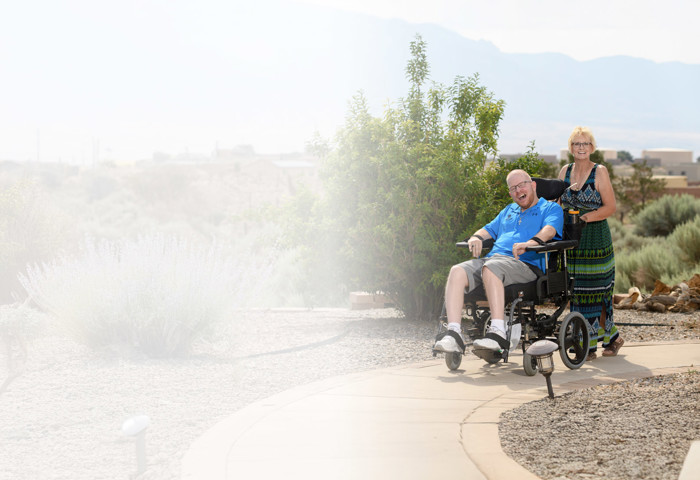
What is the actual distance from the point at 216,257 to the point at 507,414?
10.4 ft

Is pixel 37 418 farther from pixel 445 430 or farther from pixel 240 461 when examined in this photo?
pixel 445 430

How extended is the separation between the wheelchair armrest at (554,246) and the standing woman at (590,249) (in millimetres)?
435

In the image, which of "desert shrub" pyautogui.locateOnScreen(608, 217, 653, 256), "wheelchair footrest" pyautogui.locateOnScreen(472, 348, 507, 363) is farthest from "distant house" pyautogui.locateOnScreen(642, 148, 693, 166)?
"wheelchair footrest" pyautogui.locateOnScreen(472, 348, 507, 363)

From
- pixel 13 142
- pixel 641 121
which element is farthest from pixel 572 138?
pixel 641 121

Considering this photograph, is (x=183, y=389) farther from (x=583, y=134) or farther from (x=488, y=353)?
(x=583, y=134)

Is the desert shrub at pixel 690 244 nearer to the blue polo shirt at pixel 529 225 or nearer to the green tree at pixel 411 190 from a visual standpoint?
the green tree at pixel 411 190

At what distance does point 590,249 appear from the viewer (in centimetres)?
550

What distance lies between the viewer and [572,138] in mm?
5426

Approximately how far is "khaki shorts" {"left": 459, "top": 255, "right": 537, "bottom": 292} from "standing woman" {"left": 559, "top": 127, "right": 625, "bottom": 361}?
583mm

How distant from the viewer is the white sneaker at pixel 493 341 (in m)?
4.73

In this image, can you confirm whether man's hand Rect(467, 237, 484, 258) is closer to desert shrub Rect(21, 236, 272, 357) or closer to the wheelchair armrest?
the wheelchair armrest

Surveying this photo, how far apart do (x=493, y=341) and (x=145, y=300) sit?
2718 mm

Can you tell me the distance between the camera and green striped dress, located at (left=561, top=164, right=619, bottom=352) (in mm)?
5480

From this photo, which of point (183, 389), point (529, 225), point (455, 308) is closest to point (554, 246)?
point (529, 225)
